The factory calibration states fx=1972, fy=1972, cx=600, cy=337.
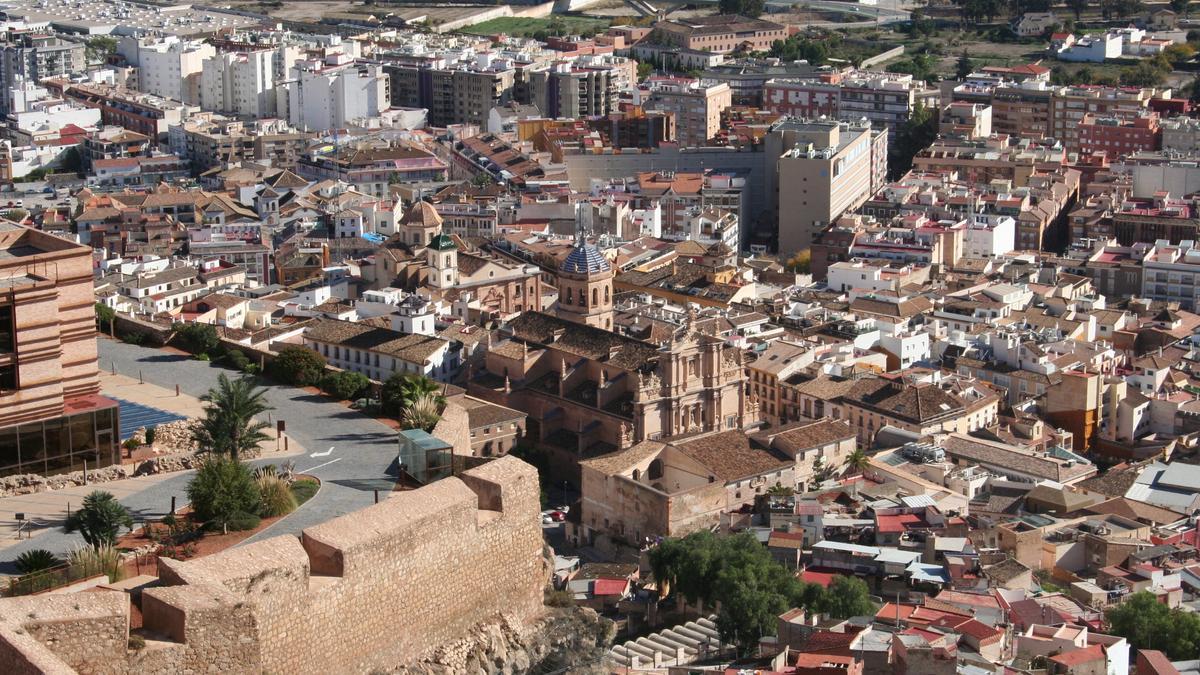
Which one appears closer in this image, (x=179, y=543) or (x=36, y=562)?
(x=36, y=562)

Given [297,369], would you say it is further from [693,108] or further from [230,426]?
[693,108]

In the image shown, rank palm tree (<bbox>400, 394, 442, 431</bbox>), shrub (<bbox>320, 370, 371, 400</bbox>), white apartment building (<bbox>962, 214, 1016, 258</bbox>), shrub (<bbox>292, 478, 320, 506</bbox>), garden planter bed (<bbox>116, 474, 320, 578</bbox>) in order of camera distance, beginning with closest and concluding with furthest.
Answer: garden planter bed (<bbox>116, 474, 320, 578</bbox>) < shrub (<bbox>292, 478, 320, 506</bbox>) < palm tree (<bbox>400, 394, 442, 431</bbox>) < shrub (<bbox>320, 370, 371, 400</bbox>) < white apartment building (<bbox>962, 214, 1016, 258</bbox>)

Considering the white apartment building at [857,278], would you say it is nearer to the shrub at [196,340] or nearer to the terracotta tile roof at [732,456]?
the terracotta tile roof at [732,456]

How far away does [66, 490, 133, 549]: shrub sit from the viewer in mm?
9922

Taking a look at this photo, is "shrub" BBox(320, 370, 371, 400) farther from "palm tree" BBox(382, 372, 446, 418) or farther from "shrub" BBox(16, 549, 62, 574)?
"shrub" BBox(16, 549, 62, 574)

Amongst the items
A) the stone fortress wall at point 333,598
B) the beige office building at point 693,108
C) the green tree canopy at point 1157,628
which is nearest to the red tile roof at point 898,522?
the green tree canopy at point 1157,628

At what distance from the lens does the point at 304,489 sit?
11000 millimetres

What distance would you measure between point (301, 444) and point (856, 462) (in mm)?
8940

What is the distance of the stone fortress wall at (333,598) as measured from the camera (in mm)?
8172

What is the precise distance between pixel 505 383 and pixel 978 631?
28.1 ft

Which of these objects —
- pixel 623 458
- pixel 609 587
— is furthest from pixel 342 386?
pixel 623 458

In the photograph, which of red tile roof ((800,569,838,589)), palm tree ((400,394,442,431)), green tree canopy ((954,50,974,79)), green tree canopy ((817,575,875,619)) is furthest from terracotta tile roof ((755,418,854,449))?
green tree canopy ((954,50,974,79))

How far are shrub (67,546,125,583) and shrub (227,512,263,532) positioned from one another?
814 mm

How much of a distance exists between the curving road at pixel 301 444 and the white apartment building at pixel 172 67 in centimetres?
3440
